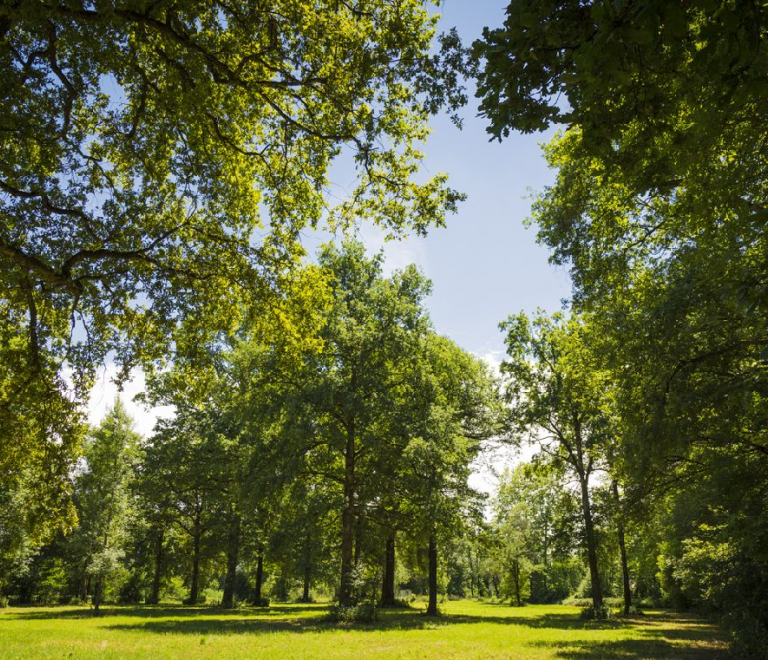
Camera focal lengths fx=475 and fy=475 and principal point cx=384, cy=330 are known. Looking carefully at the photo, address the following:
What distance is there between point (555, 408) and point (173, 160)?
23441 millimetres

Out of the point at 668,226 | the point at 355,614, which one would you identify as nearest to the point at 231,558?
the point at 355,614

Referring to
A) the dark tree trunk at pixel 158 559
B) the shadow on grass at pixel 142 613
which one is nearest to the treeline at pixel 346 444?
the shadow on grass at pixel 142 613

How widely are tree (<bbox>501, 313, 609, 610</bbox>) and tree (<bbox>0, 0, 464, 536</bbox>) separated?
1892 cm

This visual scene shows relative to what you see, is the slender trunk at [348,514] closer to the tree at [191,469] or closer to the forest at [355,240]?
the forest at [355,240]

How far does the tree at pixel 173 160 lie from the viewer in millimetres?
8062

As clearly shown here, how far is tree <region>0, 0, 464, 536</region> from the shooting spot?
26.5 ft

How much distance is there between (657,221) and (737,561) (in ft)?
29.3

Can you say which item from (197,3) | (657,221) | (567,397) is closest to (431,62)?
(197,3)

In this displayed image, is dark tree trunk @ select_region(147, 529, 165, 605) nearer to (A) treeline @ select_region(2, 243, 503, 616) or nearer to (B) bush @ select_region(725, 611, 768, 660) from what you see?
(A) treeline @ select_region(2, 243, 503, 616)

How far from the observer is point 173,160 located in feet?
34.7

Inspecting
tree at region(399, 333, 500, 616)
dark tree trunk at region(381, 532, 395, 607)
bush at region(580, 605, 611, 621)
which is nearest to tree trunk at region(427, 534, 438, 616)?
tree at region(399, 333, 500, 616)

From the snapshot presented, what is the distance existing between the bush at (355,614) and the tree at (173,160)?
12629 millimetres

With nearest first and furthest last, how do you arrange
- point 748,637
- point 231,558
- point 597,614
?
point 748,637
point 597,614
point 231,558

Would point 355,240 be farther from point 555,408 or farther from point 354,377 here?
point 555,408
